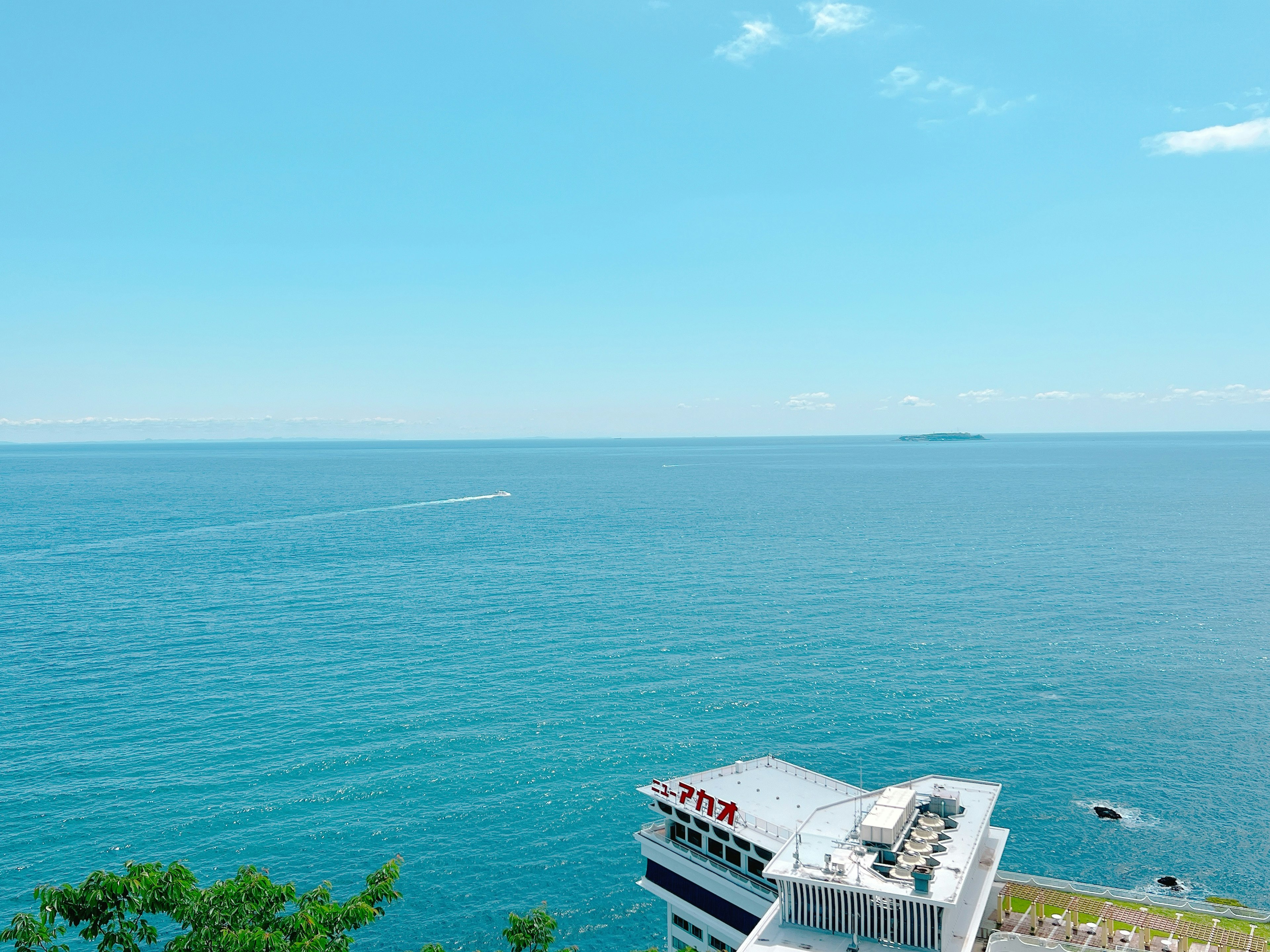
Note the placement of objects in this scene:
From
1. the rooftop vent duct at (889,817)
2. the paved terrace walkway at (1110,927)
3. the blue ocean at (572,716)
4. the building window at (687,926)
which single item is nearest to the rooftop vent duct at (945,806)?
the rooftop vent duct at (889,817)

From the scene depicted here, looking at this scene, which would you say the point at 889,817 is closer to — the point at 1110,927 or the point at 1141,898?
the point at 1110,927

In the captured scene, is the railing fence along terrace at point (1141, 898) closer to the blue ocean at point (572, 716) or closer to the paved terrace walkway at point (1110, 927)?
the paved terrace walkway at point (1110, 927)

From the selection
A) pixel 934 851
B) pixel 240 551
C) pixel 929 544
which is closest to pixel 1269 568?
pixel 929 544

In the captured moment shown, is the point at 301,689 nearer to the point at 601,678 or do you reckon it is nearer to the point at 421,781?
the point at 421,781

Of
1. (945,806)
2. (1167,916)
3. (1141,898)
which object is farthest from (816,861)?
(1167,916)

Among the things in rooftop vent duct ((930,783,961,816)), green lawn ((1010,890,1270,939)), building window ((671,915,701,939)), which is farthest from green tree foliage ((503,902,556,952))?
green lawn ((1010,890,1270,939))
